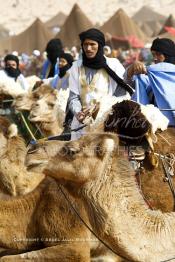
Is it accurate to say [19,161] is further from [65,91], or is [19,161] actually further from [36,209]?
[65,91]

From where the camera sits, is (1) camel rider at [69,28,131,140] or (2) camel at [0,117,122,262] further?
(1) camel rider at [69,28,131,140]

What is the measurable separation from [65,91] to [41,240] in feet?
11.7

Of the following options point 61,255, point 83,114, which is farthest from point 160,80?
point 61,255

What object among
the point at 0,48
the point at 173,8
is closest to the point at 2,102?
the point at 0,48

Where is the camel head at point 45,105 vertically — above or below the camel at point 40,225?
above

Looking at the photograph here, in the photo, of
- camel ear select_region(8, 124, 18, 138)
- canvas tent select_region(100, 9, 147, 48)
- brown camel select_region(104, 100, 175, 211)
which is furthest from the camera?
canvas tent select_region(100, 9, 147, 48)

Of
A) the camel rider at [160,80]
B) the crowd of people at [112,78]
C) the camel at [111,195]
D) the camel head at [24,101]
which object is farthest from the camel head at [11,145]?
the camel at [111,195]

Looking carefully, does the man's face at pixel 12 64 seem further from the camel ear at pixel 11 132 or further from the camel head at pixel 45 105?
the camel ear at pixel 11 132

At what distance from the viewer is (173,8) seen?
6662 cm

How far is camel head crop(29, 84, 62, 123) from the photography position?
8.02 m

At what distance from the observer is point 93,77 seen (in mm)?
6711

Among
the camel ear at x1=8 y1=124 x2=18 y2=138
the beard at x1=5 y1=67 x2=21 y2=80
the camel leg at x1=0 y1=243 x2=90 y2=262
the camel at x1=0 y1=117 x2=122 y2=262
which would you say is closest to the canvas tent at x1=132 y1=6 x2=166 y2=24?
the beard at x1=5 y1=67 x2=21 y2=80

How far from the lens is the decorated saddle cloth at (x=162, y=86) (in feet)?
19.5

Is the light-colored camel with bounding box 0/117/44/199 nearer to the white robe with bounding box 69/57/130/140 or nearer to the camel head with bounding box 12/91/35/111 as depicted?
the white robe with bounding box 69/57/130/140
